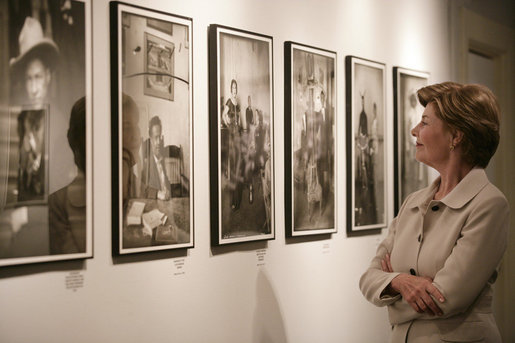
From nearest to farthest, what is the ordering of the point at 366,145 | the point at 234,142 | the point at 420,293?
the point at 420,293 < the point at 234,142 < the point at 366,145

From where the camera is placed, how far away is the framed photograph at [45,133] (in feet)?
7.93

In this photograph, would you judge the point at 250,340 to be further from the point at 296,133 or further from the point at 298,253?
the point at 296,133

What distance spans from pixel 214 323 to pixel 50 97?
4.80ft

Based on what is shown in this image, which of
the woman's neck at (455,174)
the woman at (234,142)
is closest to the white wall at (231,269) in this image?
the woman at (234,142)

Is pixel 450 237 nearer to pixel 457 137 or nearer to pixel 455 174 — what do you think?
pixel 455 174

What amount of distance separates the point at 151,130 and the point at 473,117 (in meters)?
1.51

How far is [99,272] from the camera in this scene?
8.99 feet

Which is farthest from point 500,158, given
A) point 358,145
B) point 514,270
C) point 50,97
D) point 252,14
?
point 50,97

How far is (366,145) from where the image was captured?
4402mm

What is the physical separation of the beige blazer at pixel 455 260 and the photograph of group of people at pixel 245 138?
76cm


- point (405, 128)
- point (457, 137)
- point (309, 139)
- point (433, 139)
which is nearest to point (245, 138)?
point (309, 139)

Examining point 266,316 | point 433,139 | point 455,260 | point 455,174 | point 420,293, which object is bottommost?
point 266,316

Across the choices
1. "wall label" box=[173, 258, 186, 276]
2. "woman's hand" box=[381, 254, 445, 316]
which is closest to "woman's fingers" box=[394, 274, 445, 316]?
"woman's hand" box=[381, 254, 445, 316]

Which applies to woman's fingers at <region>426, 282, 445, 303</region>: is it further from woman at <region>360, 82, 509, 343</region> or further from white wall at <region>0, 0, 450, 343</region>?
white wall at <region>0, 0, 450, 343</region>
